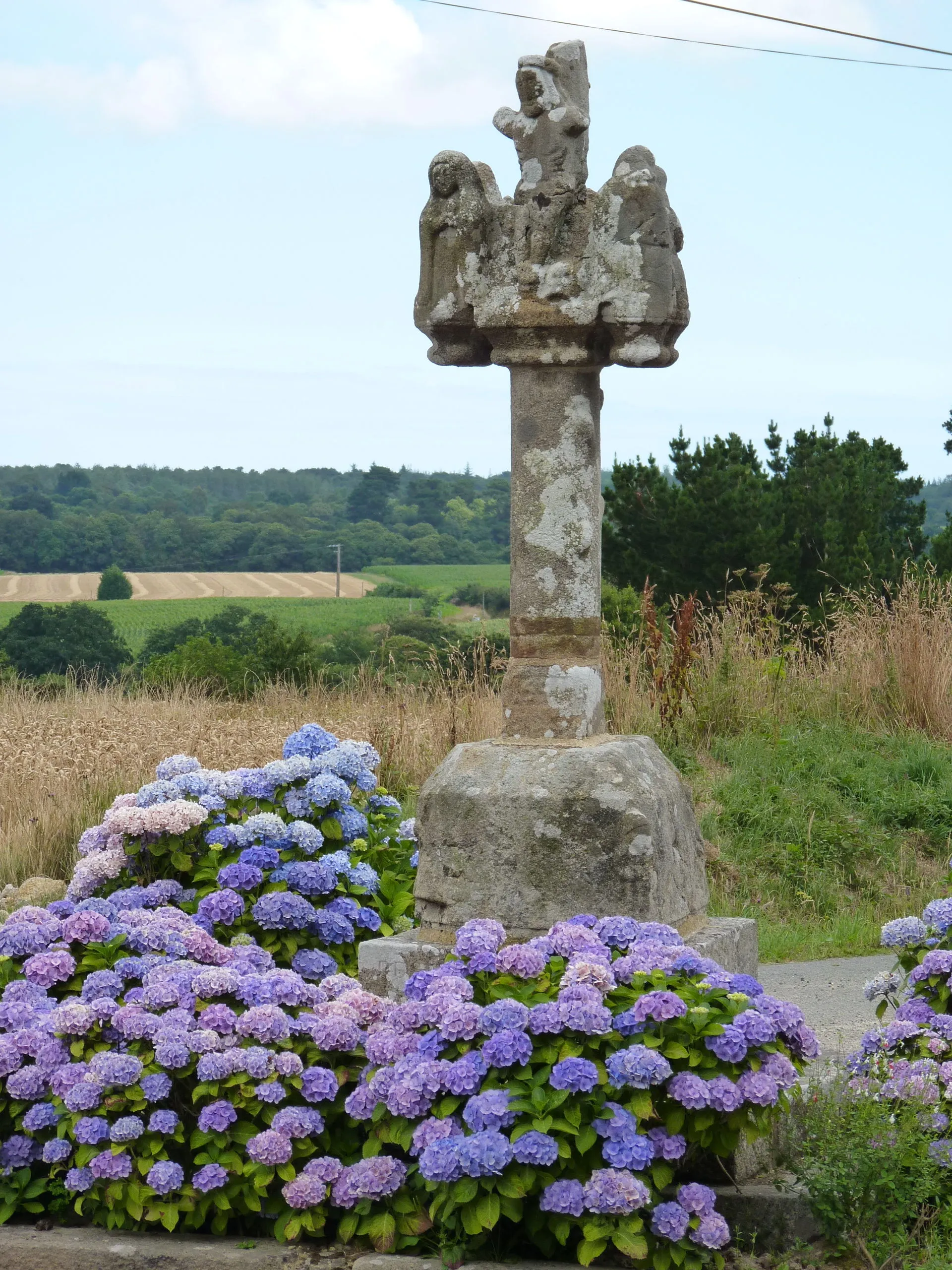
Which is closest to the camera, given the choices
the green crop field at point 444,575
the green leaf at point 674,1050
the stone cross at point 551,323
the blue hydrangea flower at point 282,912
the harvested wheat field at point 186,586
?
the green leaf at point 674,1050

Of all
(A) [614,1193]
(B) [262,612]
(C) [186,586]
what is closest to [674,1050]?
(A) [614,1193]

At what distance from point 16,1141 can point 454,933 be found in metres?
1.33

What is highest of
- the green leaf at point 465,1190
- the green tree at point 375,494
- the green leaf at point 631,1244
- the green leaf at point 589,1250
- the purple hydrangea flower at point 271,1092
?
the green tree at point 375,494

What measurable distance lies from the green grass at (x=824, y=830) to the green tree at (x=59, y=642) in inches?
645

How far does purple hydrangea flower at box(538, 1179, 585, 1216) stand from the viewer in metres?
2.99

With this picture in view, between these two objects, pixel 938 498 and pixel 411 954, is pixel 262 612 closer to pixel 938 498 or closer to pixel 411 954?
pixel 938 498

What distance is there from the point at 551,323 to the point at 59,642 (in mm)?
21737

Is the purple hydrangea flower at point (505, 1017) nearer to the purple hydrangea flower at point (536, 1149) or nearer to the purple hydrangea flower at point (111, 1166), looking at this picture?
the purple hydrangea flower at point (536, 1149)

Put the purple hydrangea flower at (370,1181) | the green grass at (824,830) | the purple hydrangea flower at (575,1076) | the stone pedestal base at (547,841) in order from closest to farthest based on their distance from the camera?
the purple hydrangea flower at (575,1076)
the purple hydrangea flower at (370,1181)
the stone pedestal base at (547,841)
the green grass at (824,830)

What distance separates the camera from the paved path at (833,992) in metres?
4.82

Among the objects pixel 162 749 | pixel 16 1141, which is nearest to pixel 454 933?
pixel 16 1141

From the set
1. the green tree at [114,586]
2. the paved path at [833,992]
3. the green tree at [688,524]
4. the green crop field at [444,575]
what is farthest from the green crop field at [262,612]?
the paved path at [833,992]

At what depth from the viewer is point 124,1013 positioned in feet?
12.2

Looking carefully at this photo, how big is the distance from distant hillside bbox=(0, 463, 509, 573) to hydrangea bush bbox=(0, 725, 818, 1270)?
1294 inches
